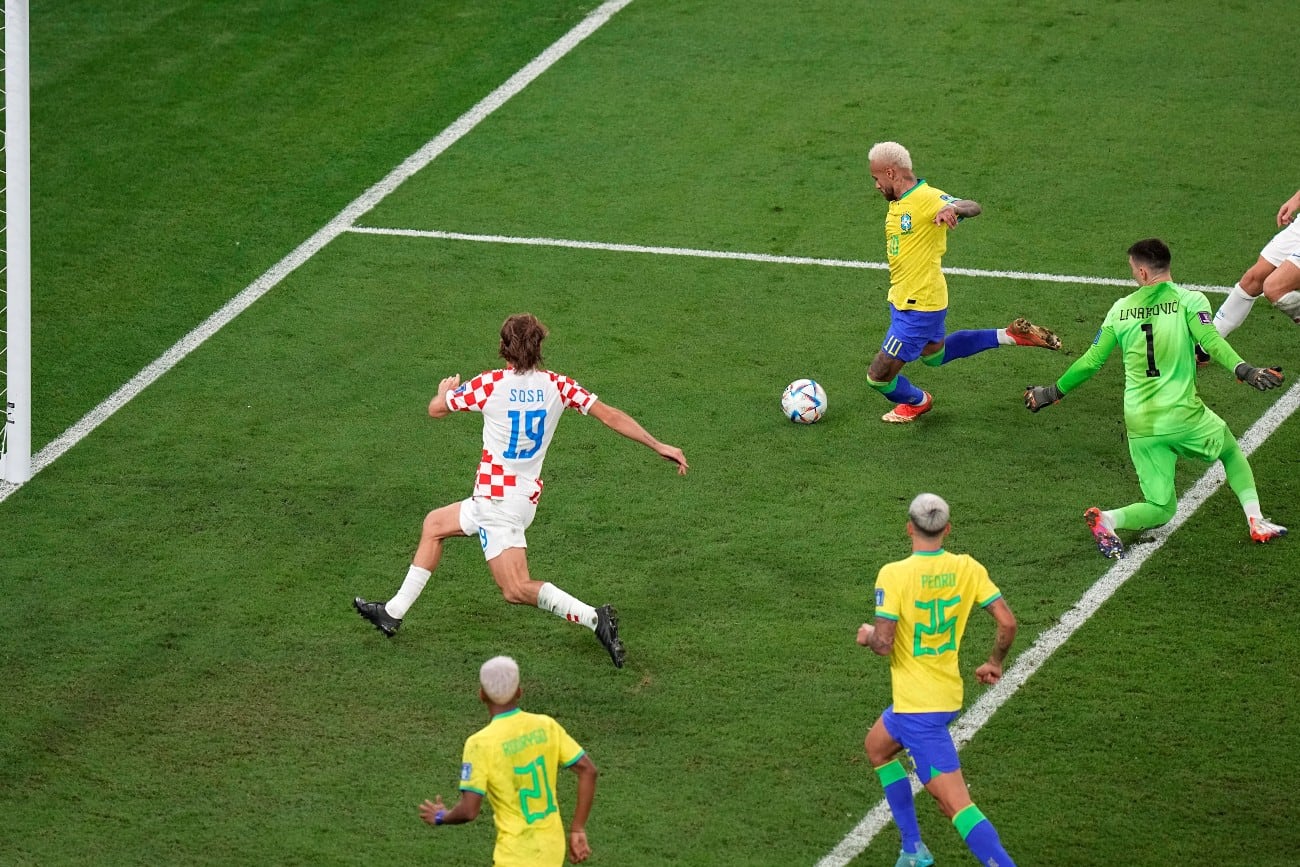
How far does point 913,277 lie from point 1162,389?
2.08 meters

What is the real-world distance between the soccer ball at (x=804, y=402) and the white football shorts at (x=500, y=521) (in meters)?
3.11

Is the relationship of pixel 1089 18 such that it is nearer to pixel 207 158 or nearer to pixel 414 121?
pixel 414 121

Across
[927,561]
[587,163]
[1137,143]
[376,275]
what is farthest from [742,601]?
[1137,143]

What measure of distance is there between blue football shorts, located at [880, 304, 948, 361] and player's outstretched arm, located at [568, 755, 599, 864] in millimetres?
5513

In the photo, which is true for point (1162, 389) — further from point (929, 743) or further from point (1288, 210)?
point (929, 743)

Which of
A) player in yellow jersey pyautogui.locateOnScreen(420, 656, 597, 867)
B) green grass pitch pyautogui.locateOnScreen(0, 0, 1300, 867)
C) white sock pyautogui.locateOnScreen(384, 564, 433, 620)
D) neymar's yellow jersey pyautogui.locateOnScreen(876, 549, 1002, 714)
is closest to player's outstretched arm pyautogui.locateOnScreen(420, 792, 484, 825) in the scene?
player in yellow jersey pyautogui.locateOnScreen(420, 656, 597, 867)

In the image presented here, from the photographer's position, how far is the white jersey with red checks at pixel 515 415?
31.4 ft

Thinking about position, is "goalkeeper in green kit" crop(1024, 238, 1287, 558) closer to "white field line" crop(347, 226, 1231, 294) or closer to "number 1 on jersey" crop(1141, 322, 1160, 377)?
"number 1 on jersey" crop(1141, 322, 1160, 377)

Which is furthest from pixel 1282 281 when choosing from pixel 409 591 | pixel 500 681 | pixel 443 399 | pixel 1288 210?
pixel 500 681

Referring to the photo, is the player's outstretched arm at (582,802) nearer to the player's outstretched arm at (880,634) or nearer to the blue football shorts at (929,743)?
the player's outstretched arm at (880,634)

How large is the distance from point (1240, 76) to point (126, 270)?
1063 centimetres

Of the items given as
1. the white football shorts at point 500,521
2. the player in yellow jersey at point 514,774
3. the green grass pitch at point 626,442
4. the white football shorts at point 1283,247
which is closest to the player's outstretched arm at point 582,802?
the player in yellow jersey at point 514,774

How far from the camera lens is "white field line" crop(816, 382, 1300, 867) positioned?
28.4 ft

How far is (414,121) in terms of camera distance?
17.3 metres
